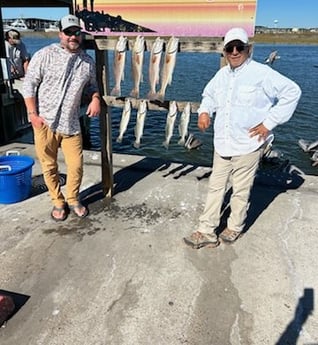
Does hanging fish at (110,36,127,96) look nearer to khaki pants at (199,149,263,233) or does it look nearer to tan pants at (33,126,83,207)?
tan pants at (33,126,83,207)

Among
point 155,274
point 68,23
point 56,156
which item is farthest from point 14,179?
point 155,274

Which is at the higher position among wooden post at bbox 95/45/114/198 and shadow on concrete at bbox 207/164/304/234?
wooden post at bbox 95/45/114/198

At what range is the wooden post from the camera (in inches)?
148

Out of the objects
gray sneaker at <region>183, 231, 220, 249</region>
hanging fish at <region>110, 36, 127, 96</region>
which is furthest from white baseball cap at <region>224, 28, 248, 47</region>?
gray sneaker at <region>183, 231, 220, 249</region>

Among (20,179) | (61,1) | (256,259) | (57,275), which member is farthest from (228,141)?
(61,1)

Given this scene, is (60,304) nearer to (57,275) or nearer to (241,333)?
(57,275)

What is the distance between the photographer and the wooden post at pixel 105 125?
3763 millimetres

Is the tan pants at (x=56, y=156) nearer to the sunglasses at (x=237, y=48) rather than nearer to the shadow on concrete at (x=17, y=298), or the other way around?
the shadow on concrete at (x=17, y=298)

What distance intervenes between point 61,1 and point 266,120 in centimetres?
757

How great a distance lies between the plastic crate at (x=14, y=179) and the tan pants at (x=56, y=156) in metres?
0.49

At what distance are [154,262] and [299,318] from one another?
120cm

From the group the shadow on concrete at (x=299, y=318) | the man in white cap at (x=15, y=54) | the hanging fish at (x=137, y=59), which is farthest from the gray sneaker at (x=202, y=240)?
the man in white cap at (x=15, y=54)

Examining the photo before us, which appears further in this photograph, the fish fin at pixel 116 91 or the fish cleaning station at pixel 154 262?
the fish fin at pixel 116 91

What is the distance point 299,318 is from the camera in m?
2.49
